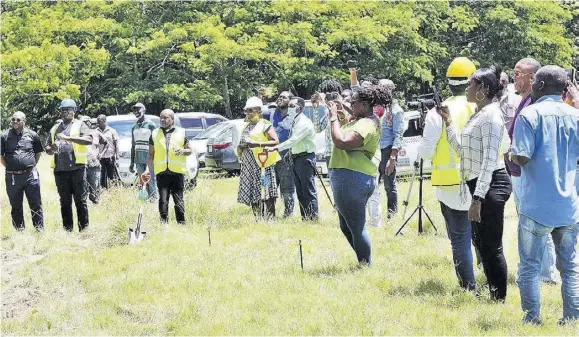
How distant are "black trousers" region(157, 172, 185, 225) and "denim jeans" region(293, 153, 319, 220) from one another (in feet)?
5.24

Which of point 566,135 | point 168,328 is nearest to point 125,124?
point 168,328

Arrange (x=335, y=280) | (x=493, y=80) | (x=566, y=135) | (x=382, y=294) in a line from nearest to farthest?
(x=566, y=135)
(x=493, y=80)
(x=382, y=294)
(x=335, y=280)

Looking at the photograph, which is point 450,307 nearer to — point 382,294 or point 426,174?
point 382,294

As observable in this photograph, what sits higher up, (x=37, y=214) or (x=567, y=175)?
(x=567, y=175)

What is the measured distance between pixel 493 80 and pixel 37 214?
7.09m

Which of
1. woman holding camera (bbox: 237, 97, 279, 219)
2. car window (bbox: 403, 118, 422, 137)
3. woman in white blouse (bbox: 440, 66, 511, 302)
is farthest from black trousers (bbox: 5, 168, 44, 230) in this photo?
car window (bbox: 403, 118, 422, 137)

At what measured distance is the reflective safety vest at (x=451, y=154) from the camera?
19.4ft

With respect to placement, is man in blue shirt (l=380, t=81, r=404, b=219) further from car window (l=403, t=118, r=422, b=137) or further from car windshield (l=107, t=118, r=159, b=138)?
car windshield (l=107, t=118, r=159, b=138)

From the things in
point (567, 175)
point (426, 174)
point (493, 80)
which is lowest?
point (426, 174)

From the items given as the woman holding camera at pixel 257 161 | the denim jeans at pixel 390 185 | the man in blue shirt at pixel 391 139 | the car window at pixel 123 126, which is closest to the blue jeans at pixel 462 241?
the man in blue shirt at pixel 391 139

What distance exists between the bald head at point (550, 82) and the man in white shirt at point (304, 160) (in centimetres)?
498

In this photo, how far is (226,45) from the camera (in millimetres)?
25547

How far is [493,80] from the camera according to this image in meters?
5.33

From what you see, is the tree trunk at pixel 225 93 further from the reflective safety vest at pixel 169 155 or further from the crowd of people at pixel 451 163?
the reflective safety vest at pixel 169 155
